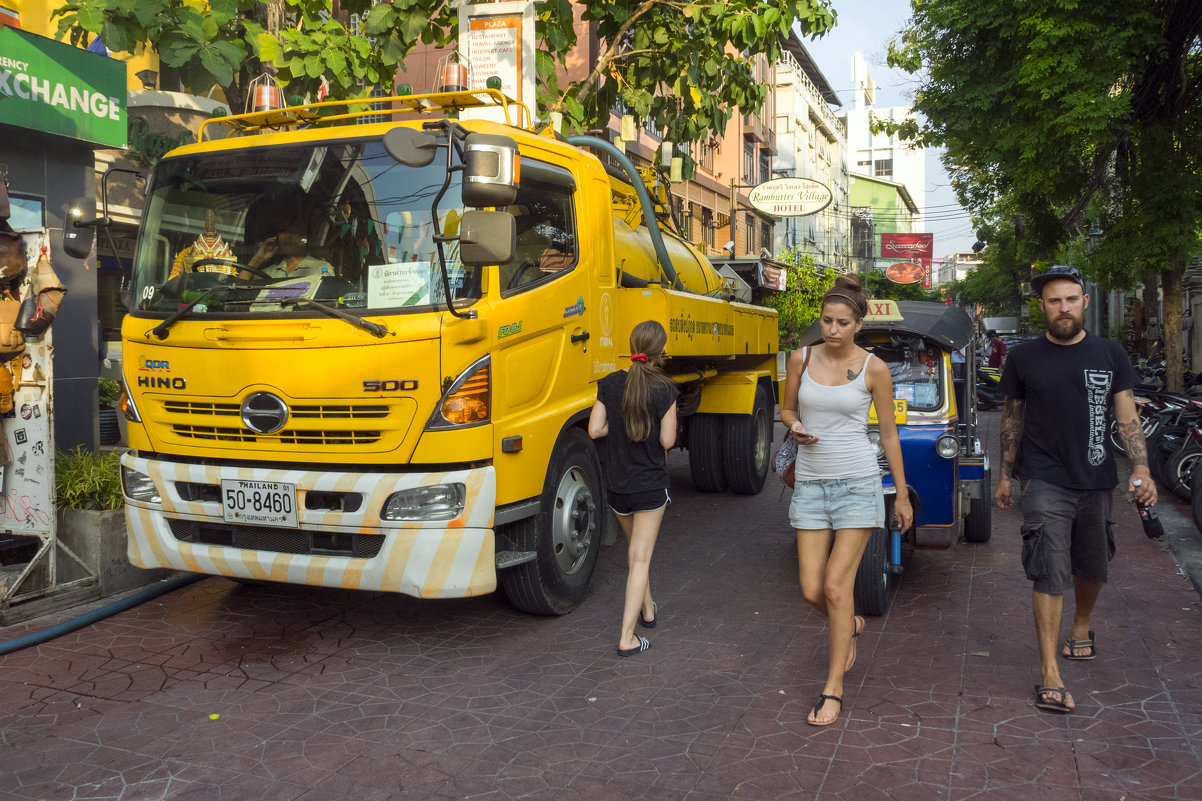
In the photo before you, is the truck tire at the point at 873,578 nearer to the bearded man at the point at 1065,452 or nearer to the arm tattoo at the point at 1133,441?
the bearded man at the point at 1065,452

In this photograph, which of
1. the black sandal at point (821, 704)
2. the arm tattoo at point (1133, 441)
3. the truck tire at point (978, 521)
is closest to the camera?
the black sandal at point (821, 704)

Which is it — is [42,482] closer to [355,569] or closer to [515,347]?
[355,569]

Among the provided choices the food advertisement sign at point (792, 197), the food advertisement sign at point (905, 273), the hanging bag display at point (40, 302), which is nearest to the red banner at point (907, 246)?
the food advertisement sign at point (905, 273)

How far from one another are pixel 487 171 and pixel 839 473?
209 cm

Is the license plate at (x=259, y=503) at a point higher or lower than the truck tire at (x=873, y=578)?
higher

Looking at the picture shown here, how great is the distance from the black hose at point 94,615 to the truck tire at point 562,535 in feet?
7.37

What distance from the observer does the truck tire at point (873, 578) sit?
18.5 ft

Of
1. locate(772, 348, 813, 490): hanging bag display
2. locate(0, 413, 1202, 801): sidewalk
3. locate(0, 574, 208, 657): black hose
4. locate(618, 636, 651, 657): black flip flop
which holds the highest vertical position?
locate(772, 348, 813, 490): hanging bag display

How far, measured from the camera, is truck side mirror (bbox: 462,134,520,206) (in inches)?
183

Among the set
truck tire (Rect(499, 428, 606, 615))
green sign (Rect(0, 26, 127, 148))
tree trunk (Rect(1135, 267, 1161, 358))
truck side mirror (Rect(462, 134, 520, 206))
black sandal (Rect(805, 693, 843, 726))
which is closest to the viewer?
black sandal (Rect(805, 693, 843, 726))

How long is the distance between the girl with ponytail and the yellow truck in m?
0.43

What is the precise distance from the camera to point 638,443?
525 centimetres

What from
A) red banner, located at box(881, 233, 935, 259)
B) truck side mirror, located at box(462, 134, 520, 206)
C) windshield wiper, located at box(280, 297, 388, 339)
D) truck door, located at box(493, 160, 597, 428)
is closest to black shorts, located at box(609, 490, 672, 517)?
truck door, located at box(493, 160, 597, 428)

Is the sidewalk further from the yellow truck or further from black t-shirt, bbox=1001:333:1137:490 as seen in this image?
black t-shirt, bbox=1001:333:1137:490
